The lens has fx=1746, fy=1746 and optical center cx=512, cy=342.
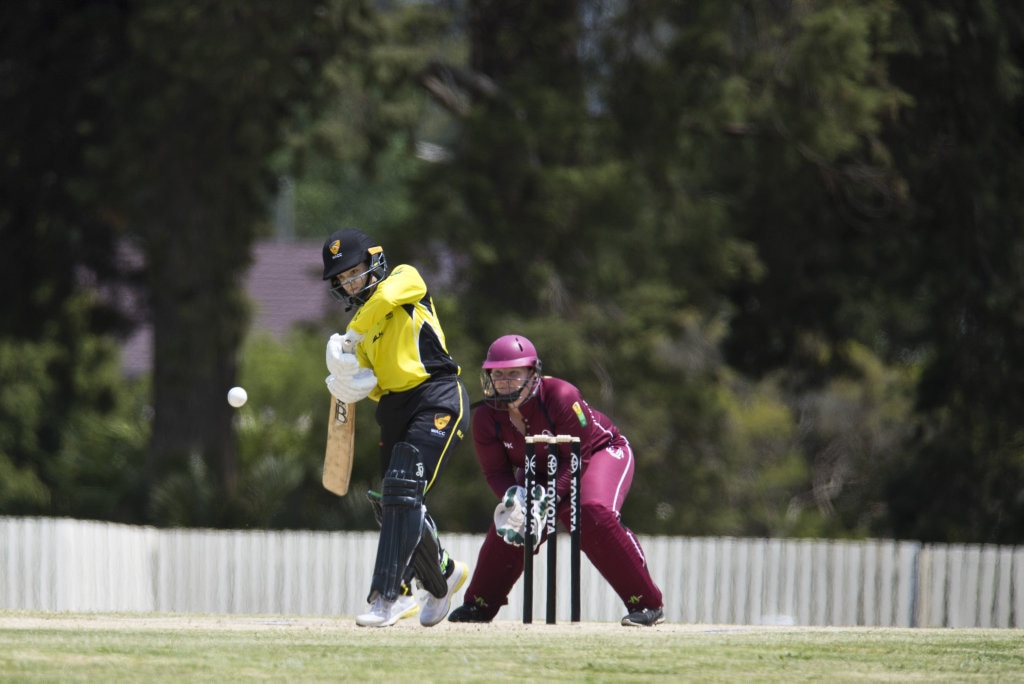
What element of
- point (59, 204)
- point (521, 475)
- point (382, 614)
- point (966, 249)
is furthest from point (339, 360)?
point (59, 204)

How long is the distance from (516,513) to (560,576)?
6.92m

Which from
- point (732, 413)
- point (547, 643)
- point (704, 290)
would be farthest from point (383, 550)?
point (732, 413)

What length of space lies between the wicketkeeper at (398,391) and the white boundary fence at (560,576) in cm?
661

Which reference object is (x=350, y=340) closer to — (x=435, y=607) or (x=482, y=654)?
(x=435, y=607)

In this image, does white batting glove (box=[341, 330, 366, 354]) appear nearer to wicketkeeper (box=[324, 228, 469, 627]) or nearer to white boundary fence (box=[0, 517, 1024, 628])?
wicketkeeper (box=[324, 228, 469, 627])

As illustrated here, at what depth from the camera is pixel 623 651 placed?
7430mm

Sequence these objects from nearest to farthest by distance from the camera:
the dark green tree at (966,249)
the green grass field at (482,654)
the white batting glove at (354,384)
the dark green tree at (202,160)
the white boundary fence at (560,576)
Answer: the green grass field at (482,654)
the white batting glove at (354,384)
the white boundary fence at (560,576)
the dark green tree at (202,160)
the dark green tree at (966,249)

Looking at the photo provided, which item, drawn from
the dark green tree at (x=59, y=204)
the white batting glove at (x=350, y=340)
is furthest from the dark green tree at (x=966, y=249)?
the white batting glove at (x=350, y=340)

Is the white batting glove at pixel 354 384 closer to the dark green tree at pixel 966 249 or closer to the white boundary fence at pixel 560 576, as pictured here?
the white boundary fence at pixel 560 576

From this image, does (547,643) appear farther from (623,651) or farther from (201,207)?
(201,207)

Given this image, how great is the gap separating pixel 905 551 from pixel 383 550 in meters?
8.48

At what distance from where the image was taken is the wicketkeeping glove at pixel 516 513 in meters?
8.96

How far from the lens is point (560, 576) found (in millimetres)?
15773

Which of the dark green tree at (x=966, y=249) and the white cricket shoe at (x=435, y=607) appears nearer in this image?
the white cricket shoe at (x=435, y=607)
